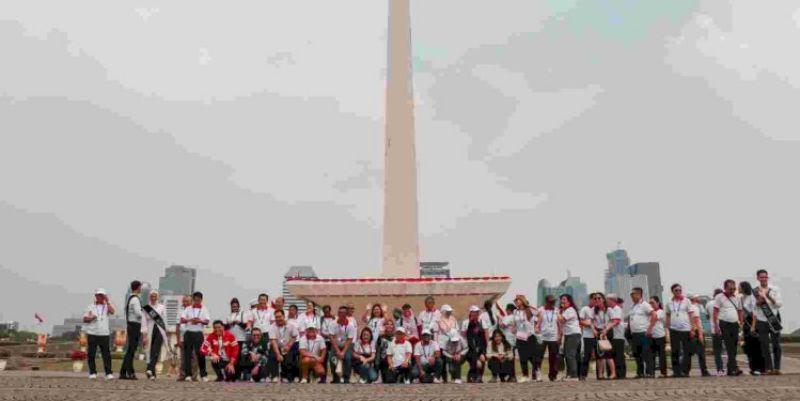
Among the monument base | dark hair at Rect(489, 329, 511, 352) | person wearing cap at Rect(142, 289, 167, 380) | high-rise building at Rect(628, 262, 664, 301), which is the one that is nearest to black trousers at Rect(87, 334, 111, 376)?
person wearing cap at Rect(142, 289, 167, 380)

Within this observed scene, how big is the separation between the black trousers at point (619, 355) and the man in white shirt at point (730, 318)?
174 centimetres

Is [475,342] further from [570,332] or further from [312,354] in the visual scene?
[312,354]

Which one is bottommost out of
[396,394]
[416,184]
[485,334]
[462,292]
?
[396,394]

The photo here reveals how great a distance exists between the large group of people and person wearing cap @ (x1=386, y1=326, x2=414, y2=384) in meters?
0.02

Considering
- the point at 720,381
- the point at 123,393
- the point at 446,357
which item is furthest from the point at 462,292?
the point at 123,393

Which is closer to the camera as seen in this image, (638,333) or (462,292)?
(638,333)

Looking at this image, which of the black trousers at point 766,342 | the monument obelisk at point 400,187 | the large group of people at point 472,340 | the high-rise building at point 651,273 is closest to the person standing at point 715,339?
the large group of people at point 472,340

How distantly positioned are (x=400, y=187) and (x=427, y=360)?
12212 mm

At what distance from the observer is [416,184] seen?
23.7 m

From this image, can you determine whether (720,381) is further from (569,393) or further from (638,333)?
(569,393)

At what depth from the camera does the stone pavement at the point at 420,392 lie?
788 cm

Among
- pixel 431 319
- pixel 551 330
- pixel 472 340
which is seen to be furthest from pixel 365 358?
pixel 551 330

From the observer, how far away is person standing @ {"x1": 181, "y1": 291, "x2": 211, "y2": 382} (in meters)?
11.7

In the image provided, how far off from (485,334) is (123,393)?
5.97 meters
